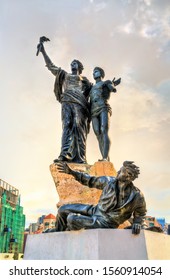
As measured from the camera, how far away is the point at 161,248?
11.8ft

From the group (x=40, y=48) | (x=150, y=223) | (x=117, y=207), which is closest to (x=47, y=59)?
(x=40, y=48)

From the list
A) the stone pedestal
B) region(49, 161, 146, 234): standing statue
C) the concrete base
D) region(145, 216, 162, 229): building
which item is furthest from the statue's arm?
the concrete base

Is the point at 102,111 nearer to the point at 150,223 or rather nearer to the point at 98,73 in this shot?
the point at 98,73

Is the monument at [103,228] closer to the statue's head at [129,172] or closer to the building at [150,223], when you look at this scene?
the statue's head at [129,172]

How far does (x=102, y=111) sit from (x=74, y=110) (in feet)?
2.13

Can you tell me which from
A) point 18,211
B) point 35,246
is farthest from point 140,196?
point 18,211

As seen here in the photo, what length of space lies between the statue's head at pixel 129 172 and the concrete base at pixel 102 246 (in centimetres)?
60

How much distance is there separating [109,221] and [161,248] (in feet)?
2.34

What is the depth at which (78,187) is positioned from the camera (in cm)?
548

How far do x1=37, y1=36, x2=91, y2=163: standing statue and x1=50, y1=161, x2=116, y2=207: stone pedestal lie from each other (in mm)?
418

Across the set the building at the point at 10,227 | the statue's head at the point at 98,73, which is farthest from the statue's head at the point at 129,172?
the building at the point at 10,227

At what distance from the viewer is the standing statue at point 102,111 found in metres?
6.00
